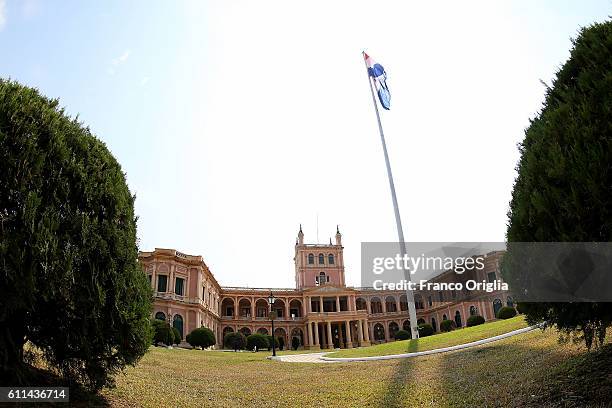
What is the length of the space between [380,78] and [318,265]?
5263 centimetres

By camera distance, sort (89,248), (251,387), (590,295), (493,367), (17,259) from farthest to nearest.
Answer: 1. (251,387)
2. (493,367)
3. (89,248)
4. (17,259)
5. (590,295)

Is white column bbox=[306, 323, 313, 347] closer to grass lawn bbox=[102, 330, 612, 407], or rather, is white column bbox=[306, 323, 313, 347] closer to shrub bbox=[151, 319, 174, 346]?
shrub bbox=[151, 319, 174, 346]

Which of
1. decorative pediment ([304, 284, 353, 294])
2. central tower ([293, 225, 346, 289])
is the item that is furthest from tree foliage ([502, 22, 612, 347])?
central tower ([293, 225, 346, 289])

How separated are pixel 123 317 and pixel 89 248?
54.5 inches

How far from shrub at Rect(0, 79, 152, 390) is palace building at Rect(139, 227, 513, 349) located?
41.6 metres

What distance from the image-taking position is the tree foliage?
A: 17.8ft

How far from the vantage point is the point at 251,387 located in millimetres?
11414

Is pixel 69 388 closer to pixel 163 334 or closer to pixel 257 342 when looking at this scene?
pixel 163 334

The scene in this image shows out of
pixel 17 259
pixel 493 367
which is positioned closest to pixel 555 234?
pixel 493 367

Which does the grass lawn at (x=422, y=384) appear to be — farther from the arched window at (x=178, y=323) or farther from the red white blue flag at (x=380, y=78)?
the arched window at (x=178, y=323)

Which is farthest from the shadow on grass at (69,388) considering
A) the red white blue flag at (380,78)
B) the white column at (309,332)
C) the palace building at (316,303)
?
the white column at (309,332)

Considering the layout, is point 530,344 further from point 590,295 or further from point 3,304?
point 3,304

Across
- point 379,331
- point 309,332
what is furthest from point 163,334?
point 379,331

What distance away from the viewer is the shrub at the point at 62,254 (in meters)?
6.34
